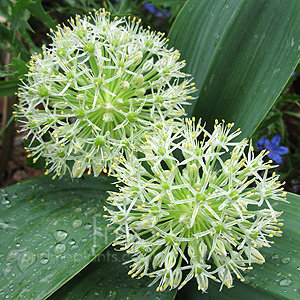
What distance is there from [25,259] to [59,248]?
0.14 meters

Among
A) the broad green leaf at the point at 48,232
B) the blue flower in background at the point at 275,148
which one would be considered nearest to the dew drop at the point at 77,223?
the broad green leaf at the point at 48,232

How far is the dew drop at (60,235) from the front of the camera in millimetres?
1475

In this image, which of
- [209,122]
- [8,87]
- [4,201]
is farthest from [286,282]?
[8,87]

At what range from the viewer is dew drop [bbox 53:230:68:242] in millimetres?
1475

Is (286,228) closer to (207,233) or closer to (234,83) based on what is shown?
(207,233)

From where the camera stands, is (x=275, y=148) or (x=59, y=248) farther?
(x=275, y=148)

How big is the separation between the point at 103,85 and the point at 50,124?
28 centimetres

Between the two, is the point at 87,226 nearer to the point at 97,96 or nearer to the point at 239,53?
the point at 97,96

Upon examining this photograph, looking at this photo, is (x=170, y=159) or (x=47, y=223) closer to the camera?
(x=170, y=159)

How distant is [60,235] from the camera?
4.89 feet

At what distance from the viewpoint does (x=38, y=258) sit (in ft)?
4.57

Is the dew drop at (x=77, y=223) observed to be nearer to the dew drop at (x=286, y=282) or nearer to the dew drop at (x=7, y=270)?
the dew drop at (x=7, y=270)

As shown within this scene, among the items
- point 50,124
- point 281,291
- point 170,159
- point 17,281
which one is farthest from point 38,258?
point 281,291

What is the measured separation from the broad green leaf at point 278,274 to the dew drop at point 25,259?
0.71 meters
